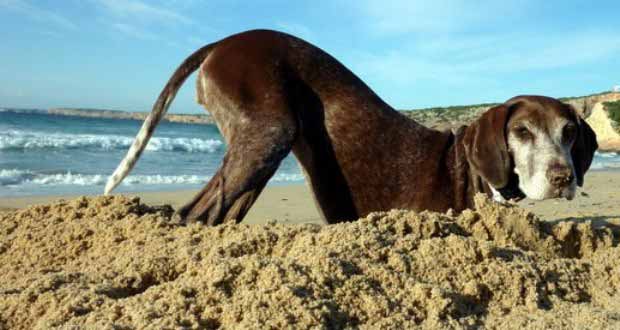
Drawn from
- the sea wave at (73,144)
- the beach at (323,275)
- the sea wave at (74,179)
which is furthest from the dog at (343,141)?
the sea wave at (73,144)

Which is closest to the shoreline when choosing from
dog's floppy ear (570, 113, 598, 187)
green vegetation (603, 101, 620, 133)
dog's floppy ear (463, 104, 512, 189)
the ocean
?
the ocean

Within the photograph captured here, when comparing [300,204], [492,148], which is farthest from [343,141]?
[300,204]

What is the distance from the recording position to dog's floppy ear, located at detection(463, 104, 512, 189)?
3.97 metres

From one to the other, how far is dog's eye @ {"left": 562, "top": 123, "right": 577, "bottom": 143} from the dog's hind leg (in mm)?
1800

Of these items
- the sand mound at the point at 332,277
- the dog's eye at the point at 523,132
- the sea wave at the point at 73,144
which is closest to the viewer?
the sand mound at the point at 332,277

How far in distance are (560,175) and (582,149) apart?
65 cm

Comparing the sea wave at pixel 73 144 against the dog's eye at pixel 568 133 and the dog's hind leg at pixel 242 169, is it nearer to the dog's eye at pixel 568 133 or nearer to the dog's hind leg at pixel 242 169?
the dog's hind leg at pixel 242 169

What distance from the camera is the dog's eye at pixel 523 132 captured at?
13.0 ft

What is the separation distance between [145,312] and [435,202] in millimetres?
2708

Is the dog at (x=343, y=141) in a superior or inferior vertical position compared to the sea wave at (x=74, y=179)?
superior

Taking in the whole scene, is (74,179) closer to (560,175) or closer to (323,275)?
(560,175)

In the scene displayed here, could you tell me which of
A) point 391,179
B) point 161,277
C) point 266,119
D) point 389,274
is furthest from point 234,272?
point 391,179

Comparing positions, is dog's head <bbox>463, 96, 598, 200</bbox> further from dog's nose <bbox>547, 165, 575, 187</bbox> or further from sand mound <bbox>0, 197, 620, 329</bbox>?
sand mound <bbox>0, 197, 620, 329</bbox>

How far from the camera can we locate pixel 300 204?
339 inches
